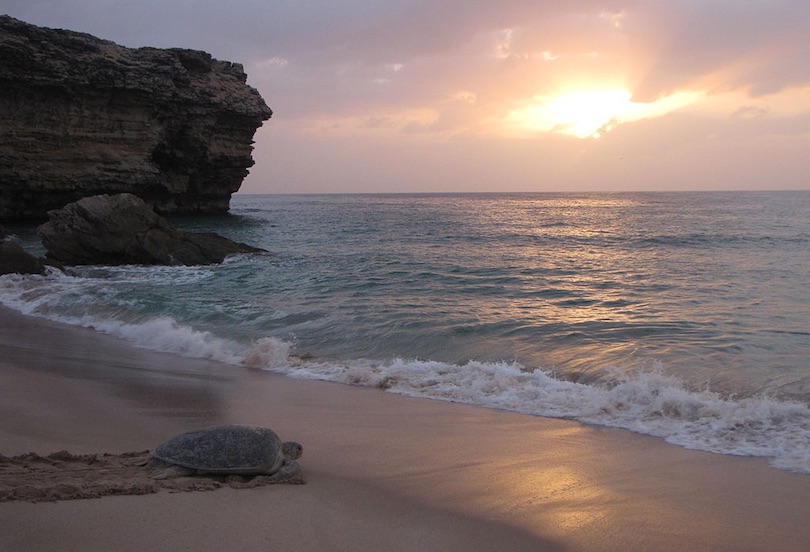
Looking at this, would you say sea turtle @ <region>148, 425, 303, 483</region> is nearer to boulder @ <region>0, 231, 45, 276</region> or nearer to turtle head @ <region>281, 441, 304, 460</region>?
turtle head @ <region>281, 441, 304, 460</region>

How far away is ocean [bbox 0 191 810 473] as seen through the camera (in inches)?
241

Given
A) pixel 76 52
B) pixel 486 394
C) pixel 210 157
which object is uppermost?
pixel 76 52

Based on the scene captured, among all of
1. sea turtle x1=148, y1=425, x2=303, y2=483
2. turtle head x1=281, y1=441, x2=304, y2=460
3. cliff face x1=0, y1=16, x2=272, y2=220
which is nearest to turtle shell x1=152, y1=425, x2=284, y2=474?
sea turtle x1=148, y1=425, x2=303, y2=483

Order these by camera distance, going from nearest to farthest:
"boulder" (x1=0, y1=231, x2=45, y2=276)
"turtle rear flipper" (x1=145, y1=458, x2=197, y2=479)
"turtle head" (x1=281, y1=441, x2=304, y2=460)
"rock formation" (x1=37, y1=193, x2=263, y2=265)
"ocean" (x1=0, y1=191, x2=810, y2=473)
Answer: "turtle rear flipper" (x1=145, y1=458, x2=197, y2=479)
"turtle head" (x1=281, y1=441, x2=304, y2=460)
"ocean" (x1=0, y1=191, x2=810, y2=473)
"boulder" (x1=0, y1=231, x2=45, y2=276)
"rock formation" (x1=37, y1=193, x2=263, y2=265)

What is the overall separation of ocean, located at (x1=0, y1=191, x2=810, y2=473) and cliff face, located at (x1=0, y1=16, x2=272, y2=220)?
1549 centimetres

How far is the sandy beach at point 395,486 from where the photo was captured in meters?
3.31

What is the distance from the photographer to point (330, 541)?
3.25m

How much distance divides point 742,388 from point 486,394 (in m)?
2.77

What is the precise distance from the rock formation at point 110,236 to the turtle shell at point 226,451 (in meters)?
15.3

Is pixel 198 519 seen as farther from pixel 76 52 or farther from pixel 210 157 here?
pixel 210 157

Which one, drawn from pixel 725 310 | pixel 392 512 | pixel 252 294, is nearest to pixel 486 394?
pixel 392 512

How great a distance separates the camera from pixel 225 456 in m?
4.01

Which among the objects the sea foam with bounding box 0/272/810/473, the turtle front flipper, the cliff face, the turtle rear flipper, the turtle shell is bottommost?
the sea foam with bounding box 0/272/810/473

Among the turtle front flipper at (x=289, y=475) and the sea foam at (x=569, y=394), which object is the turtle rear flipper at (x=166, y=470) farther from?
the sea foam at (x=569, y=394)
